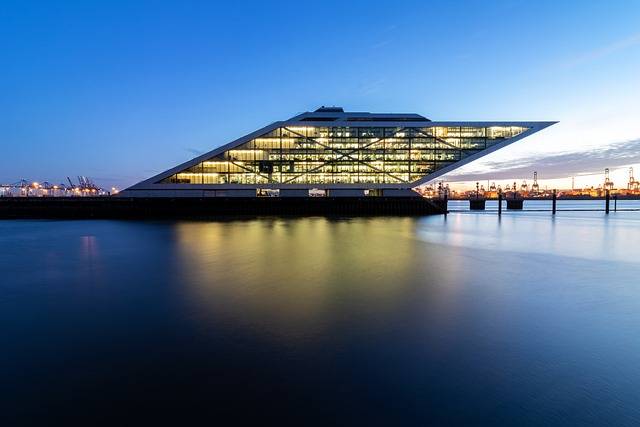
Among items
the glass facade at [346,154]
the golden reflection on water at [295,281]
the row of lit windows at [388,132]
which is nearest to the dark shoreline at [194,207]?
the glass facade at [346,154]

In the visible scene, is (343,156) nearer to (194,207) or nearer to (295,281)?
(194,207)

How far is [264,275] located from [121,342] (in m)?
6.55

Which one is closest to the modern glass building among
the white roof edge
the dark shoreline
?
the white roof edge

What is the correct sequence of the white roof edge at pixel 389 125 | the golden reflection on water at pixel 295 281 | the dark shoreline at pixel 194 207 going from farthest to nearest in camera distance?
the white roof edge at pixel 389 125 < the dark shoreline at pixel 194 207 < the golden reflection on water at pixel 295 281

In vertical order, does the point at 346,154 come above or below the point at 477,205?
above

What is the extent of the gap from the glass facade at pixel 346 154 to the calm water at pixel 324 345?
4910 cm

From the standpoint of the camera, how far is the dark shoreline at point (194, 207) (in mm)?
52156

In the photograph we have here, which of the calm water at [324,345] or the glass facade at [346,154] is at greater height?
the glass facade at [346,154]

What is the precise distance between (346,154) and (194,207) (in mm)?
26515

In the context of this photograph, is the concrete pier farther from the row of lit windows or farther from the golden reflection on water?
the golden reflection on water

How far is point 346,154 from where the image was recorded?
206 ft

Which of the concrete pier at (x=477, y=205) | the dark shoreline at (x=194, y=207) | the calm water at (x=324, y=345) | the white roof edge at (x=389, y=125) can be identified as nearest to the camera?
the calm water at (x=324, y=345)

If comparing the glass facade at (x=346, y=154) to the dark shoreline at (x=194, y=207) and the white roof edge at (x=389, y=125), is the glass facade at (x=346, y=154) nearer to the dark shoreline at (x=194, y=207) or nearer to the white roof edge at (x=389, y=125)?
the white roof edge at (x=389, y=125)

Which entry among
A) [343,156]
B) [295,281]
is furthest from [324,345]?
[343,156]
